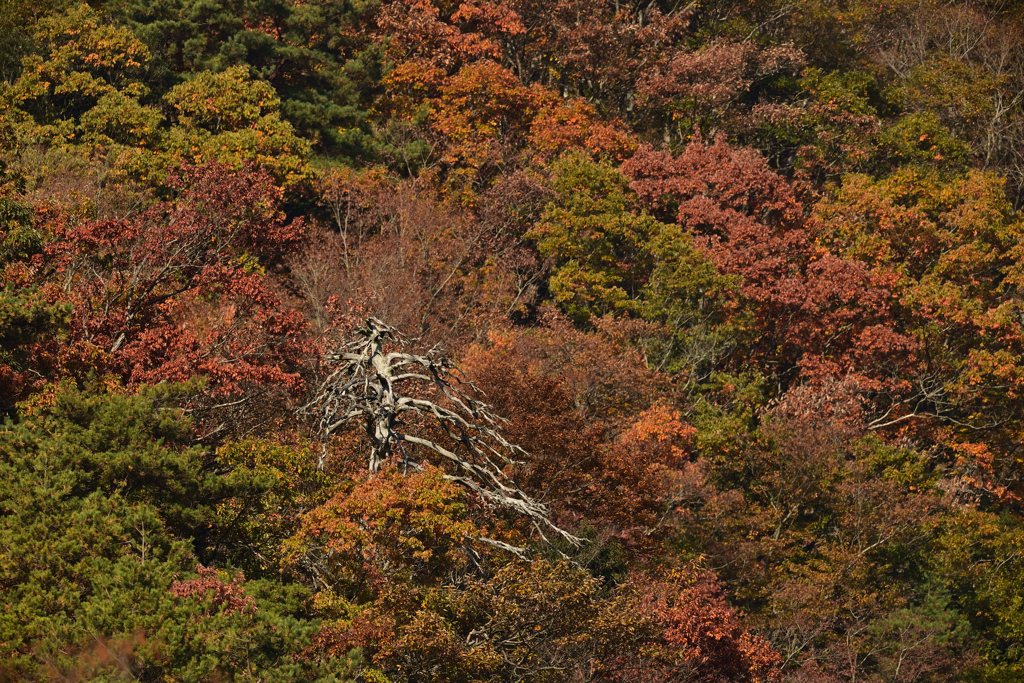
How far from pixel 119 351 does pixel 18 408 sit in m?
3.37

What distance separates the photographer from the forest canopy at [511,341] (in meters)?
19.4

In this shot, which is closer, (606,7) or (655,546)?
(655,546)

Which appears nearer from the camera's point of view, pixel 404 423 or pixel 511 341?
pixel 404 423

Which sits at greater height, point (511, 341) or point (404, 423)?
point (404, 423)

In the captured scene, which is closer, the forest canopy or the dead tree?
the forest canopy

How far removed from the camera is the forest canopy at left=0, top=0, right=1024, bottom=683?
19.4m

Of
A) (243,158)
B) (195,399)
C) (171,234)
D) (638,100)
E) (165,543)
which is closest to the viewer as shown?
(165,543)

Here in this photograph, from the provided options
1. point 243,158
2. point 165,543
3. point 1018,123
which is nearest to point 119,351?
point 165,543

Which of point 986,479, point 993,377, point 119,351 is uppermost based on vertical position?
point 119,351

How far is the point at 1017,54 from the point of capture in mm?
54312

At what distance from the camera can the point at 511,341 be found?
34.1 metres

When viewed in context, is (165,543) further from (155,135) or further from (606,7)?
(606,7)

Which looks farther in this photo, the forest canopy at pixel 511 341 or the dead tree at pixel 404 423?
the dead tree at pixel 404 423

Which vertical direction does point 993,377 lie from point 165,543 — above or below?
below
